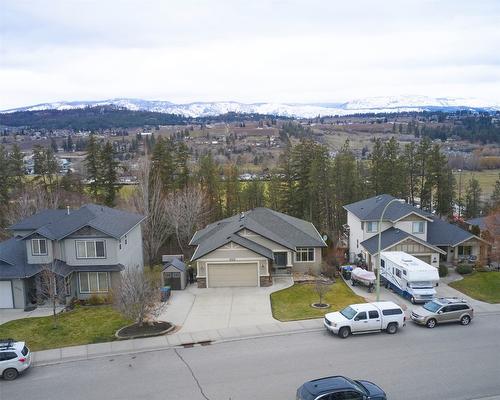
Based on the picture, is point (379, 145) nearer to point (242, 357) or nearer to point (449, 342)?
point (449, 342)

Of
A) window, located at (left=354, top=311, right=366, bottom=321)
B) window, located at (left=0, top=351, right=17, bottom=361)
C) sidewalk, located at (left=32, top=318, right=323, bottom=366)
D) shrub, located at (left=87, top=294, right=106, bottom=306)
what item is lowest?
shrub, located at (left=87, top=294, right=106, bottom=306)

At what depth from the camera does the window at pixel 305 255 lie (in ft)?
131

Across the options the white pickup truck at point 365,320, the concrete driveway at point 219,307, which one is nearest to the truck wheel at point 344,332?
the white pickup truck at point 365,320

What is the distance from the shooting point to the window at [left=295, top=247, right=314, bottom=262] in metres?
40.0

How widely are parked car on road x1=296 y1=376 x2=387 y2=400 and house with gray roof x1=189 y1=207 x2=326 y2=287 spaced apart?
60.9ft

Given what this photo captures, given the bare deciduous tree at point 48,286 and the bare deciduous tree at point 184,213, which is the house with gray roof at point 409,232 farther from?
the bare deciduous tree at point 48,286

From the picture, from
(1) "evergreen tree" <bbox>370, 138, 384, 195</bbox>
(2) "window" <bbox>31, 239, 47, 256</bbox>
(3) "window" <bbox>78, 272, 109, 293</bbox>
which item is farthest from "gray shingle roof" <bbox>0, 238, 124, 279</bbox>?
(1) "evergreen tree" <bbox>370, 138, 384, 195</bbox>

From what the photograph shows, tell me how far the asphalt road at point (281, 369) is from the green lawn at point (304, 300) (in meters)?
3.34

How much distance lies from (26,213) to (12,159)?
11.8 m

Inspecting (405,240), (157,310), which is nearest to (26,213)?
(157,310)

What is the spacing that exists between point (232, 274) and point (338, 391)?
802 inches

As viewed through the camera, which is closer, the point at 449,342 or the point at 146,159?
the point at 449,342

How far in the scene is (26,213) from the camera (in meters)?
47.2

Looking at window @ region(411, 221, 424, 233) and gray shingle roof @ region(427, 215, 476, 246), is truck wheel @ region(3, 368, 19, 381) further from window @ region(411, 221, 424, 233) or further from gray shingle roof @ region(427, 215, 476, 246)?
gray shingle roof @ region(427, 215, 476, 246)
